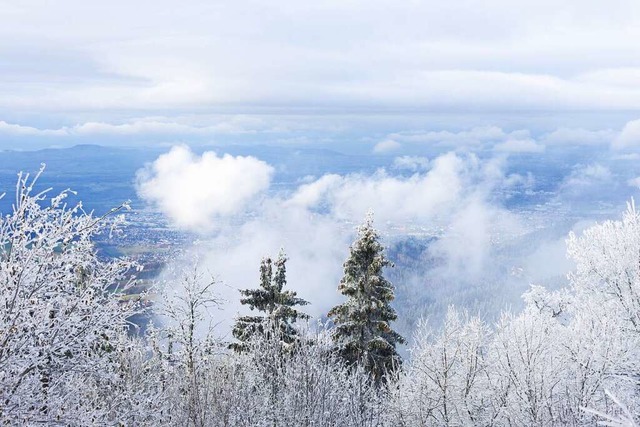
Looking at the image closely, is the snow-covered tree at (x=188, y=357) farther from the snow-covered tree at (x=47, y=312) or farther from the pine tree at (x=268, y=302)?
the snow-covered tree at (x=47, y=312)

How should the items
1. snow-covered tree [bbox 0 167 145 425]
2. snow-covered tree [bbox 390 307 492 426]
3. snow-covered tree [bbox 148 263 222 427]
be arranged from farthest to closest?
snow-covered tree [bbox 390 307 492 426] → snow-covered tree [bbox 148 263 222 427] → snow-covered tree [bbox 0 167 145 425]

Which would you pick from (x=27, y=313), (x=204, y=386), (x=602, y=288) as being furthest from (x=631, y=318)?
(x=27, y=313)

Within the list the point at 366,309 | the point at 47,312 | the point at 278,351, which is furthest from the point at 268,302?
the point at 47,312

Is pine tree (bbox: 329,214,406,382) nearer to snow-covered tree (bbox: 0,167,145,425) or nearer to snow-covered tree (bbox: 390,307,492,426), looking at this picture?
snow-covered tree (bbox: 390,307,492,426)

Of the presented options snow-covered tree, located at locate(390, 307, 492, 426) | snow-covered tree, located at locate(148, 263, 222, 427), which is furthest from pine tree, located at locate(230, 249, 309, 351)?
snow-covered tree, located at locate(390, 307, 492, 426)

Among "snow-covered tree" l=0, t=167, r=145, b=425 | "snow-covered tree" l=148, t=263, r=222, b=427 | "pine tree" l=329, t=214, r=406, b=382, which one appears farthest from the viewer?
"pine tree" l=329, t=214, r=406, b=382

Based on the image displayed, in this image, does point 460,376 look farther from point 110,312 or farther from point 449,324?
point 110,312
